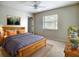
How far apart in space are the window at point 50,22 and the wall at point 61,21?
0.24ft

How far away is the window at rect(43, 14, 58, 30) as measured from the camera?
221cm

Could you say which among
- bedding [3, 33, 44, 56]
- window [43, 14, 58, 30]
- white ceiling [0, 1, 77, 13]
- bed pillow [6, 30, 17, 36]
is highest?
white ceiling [0, 1, 77, 13]

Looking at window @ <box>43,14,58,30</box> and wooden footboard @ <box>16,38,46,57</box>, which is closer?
wooden footboard @ <box>16,38,46,57</box>

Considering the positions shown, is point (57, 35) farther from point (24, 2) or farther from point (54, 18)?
point (24, 2)

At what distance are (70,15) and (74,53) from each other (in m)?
0.84

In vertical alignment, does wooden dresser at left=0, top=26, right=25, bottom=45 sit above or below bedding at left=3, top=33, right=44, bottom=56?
above

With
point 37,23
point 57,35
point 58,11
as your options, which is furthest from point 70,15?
point 37,23

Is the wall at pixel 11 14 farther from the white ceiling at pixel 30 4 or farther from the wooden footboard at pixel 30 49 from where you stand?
the wooden footboard at pixel 30 49

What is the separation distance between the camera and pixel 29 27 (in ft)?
7.34

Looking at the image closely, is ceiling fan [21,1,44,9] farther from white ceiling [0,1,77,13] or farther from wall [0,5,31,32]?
wall [0,5,31,32]

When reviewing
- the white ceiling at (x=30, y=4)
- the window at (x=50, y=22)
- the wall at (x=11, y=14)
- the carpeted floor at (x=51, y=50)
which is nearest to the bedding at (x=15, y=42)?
the carpeted floor at (x=51, y=50)

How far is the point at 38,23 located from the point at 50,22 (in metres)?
0.30

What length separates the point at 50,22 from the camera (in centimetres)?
228

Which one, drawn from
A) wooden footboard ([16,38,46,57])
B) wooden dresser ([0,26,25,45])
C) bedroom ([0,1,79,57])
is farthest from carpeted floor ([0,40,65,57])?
wooden dresser ([0,26,25,45])
